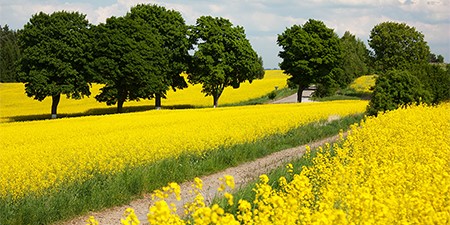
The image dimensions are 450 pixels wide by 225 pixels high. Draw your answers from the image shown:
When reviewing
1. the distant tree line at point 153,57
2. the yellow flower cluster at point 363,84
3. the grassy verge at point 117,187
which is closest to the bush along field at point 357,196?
the grassy verge at point 117,187

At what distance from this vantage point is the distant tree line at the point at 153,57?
3841cm

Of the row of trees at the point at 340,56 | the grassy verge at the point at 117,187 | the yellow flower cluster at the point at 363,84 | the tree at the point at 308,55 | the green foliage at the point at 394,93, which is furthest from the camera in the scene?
the yellow flower cluster at the point at 363,84

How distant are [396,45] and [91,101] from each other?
1396 inches

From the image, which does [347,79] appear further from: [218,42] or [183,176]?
[183,176]

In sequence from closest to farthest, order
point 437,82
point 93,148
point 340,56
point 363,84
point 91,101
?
point 93,148 → point 437,82 → point 340,56 → point 91,101 → point 363,84

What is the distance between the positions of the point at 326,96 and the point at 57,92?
32635 millimetres

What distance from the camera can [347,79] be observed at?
67688mm

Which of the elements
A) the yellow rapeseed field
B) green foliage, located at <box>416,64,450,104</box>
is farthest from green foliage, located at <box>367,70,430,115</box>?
green foliage, located at <box>416,64,450,104</box>

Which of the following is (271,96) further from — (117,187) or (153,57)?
(117,187)

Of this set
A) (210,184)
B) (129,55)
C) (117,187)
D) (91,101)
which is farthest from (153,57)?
(117,187)

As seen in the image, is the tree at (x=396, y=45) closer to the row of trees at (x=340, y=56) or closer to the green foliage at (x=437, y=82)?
the row of trees at (x=340, y=56)

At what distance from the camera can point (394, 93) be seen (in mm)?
26938

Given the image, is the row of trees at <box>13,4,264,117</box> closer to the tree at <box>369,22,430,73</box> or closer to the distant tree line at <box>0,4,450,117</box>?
the distant tree line at <box>0,4,450,117</box>

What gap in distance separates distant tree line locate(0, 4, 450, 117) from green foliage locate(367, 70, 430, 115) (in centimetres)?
50
